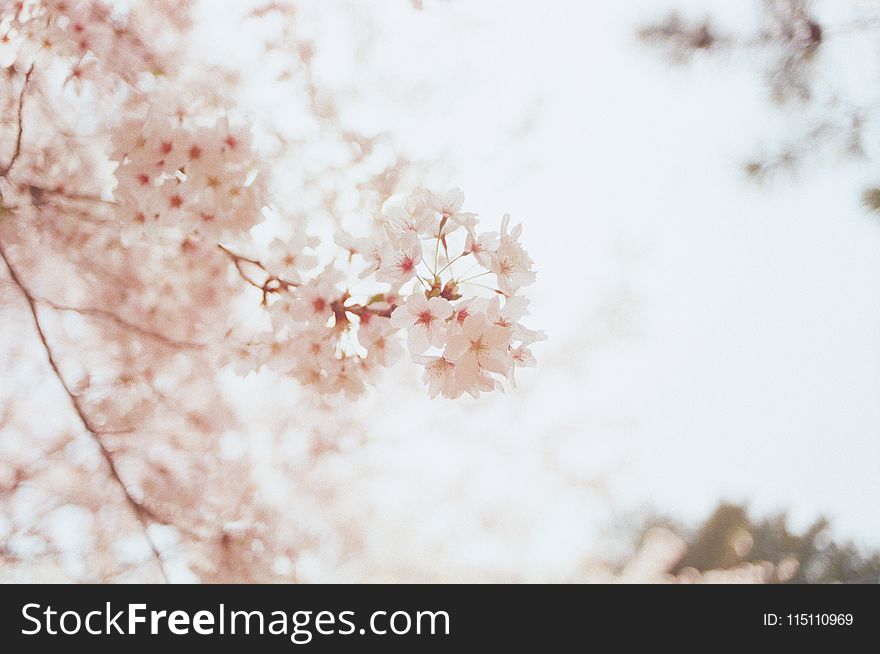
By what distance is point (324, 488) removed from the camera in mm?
1380

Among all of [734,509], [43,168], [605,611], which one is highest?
[43,168]

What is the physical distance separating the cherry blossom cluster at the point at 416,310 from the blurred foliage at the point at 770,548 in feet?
4.88

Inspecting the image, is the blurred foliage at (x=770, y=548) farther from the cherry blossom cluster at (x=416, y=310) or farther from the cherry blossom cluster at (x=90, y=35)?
the cherry blossom cluster at (x=90, y=35)

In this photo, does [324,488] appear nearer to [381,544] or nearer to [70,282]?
[381,544]

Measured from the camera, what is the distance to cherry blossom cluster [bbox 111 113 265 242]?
0.76m

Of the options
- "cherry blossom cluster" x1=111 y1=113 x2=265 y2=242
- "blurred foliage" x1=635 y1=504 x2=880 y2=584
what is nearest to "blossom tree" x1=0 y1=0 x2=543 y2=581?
"cherry blossom cluster" x1=111 y1=113 x2=265 y2=242

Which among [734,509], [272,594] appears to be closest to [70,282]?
[272,594]

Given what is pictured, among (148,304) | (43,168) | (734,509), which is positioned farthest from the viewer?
(734,509)

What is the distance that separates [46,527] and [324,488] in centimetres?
61

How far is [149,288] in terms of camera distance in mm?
1213

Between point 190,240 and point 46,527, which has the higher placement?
point 190,240

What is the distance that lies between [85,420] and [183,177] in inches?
25.7

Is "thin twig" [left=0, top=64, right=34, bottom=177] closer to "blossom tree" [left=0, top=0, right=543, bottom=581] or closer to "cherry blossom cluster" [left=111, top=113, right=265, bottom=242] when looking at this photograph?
"blossom tree" [left=0, top=0, right=543, bottom=581]

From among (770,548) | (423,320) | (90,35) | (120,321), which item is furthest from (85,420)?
(770,548)
